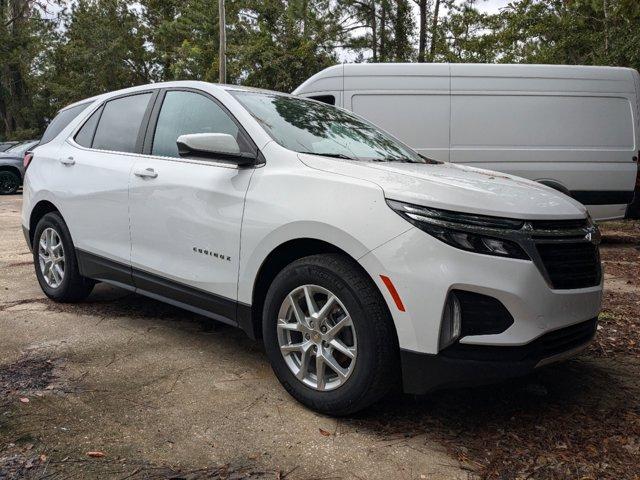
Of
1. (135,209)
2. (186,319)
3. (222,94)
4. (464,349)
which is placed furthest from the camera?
(186,319)

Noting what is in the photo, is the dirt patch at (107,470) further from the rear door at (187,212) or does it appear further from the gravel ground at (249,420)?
the rear door at (187,212)

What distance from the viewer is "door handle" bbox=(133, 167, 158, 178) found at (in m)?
3.66

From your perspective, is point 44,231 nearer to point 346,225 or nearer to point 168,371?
point 168,371

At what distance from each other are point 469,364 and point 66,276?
332cm

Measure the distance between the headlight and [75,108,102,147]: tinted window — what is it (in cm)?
301

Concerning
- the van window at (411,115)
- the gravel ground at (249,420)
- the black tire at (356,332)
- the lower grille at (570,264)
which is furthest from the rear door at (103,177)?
the van window at (411,115)

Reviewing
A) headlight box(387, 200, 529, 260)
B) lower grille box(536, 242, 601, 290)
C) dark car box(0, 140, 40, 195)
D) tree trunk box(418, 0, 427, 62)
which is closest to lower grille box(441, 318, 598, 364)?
lower grille box(536, 242, 601, 290)

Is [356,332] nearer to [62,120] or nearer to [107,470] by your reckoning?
[107,470]

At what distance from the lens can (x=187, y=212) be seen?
3387 millimetres

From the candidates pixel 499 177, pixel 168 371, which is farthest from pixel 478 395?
pixel 168 371

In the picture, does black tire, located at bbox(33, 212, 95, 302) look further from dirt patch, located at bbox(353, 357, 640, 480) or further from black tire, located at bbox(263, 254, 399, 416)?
dirt patch, located at bbox(353, 357, 640, 480)

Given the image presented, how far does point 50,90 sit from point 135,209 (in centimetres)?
3831

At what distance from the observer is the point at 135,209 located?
377 centimetres

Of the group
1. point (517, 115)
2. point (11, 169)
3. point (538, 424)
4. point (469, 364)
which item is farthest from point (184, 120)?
point (11, 169)
